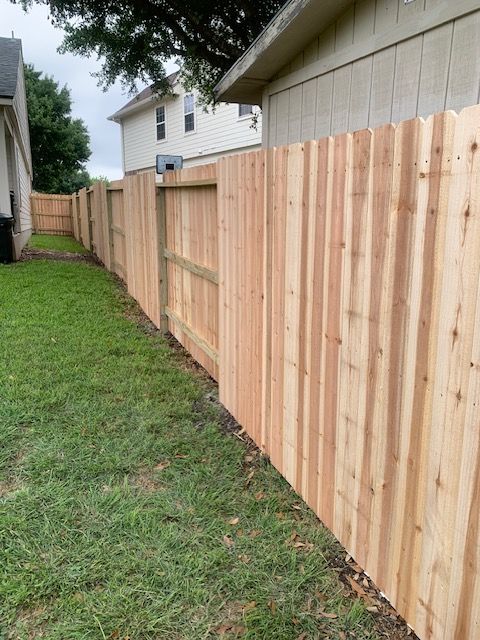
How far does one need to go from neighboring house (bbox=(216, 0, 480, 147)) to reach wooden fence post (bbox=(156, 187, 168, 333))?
1399mm

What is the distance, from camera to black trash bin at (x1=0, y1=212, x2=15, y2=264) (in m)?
9.53

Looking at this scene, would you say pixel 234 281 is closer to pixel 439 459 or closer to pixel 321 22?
pixel 439 459

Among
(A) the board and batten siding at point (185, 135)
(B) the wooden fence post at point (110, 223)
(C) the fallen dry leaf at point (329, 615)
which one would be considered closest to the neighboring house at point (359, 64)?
(C) the fallen dry leaf at point (329, 615)

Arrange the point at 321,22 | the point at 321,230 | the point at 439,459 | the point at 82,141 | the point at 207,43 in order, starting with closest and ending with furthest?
the point at 439,459, the point at 321,230, the point at 321,22, the point at 207,43, the point at 82,141

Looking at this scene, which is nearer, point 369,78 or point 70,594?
point 70,594

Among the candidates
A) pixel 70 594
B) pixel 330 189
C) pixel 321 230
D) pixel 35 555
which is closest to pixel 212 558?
pixel 70 594

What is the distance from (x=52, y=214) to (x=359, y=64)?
63.5 feet

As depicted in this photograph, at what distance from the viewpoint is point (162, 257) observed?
552 centimetres

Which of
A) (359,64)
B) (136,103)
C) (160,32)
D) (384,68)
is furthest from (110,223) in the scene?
(136,103)

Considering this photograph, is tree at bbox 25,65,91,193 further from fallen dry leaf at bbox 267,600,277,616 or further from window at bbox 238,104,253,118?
fallen dry leaf at bbox 267,600,277,616

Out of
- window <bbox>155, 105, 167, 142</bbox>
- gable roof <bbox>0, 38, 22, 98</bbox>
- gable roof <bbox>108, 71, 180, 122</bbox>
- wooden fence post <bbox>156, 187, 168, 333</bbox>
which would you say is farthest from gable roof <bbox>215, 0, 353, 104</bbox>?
window <bbox>155, 105, 167, 142</bbox>

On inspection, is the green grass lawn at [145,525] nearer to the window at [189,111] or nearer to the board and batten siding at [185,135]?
the board and batten siding at [185,135]

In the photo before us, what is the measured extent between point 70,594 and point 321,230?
1.86 meters

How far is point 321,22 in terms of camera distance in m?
4.16
